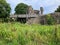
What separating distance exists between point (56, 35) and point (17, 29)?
4.85ft

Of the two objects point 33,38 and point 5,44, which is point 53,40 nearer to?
point 33,38

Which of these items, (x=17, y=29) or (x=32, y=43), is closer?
(x=32, y=43)

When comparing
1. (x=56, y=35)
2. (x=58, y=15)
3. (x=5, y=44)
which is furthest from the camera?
(x=58, y=15)

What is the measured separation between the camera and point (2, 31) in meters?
8.90

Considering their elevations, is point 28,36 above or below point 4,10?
above

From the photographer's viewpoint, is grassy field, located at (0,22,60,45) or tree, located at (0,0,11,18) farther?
tree, located at (0,0,11,18)

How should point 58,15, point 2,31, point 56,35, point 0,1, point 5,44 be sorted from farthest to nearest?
1. point 0,1
2. point 58,15
3. point 56,35
4. point 2,31
5. point 5,44

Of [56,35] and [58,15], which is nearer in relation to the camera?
[56,35]

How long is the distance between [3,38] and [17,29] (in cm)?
98

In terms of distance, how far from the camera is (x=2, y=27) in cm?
939

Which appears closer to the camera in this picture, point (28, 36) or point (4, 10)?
point (28, 36)

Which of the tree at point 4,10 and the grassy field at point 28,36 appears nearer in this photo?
the grassy field at point 28,36

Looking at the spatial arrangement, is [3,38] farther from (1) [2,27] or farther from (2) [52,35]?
(2) [52,35]

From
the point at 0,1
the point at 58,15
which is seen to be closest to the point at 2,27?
the point at 58,15
